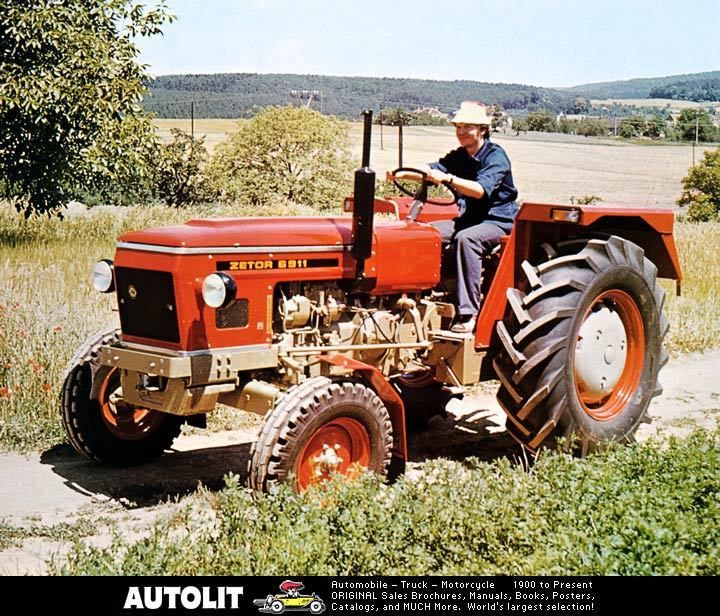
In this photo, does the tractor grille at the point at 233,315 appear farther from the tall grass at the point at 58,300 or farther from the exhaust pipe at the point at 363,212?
the tall grass at the point at 58,300

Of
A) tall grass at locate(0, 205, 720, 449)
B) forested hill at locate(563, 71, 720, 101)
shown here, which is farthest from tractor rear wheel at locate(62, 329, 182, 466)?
forested hill at locate(563, 71, 720, 101)

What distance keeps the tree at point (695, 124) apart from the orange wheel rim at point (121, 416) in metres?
35.6

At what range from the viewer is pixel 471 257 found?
6352 millimetres

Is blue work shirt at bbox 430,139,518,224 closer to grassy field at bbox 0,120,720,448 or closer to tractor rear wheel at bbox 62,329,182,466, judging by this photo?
tractor rear wheel at bbox 62,329,182,466

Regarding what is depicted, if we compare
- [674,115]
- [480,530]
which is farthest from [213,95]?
[480,530]

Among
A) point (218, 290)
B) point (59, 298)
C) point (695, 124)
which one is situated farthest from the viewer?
point (695, 124)

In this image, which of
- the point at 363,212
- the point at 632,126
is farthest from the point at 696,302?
the point at 632,126

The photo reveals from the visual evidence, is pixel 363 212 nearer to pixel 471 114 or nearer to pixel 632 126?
pixel 471 114

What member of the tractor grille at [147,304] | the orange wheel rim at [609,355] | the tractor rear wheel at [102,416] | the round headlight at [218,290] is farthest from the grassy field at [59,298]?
the orange wheel rim at [609,355]

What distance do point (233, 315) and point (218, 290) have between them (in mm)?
367

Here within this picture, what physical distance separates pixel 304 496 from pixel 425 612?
1014mm

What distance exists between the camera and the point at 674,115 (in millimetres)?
43312

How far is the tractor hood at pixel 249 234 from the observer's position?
5.54 m

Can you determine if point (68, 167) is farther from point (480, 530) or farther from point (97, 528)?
point (480, 530)
